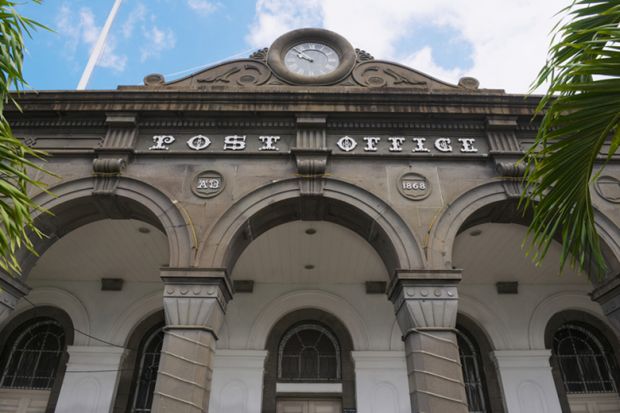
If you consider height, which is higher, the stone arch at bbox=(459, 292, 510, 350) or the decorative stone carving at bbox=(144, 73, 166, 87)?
the decorative stone carving at bbox=(144, 73, 166, 87)

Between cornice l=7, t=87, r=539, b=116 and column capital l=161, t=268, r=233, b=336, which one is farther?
cornice l=7, t=87, r=539, b=116

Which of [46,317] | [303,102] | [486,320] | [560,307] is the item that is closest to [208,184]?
[303,102]

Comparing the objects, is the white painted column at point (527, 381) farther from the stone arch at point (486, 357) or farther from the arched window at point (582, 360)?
the arched window at point (582, 360)

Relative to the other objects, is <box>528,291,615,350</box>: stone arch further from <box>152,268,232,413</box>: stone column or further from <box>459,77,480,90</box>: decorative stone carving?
<box>152,268,232,413</box>: stone column

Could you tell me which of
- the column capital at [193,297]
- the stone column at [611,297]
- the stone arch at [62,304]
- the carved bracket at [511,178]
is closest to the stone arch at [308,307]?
the column capital at [193,297]

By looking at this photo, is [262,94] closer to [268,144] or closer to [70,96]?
[268,144]

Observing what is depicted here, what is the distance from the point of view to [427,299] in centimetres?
648

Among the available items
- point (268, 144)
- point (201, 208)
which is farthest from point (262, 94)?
point (201, 208)

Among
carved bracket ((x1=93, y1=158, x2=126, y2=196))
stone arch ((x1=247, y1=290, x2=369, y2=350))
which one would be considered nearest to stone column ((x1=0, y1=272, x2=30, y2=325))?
carved bracket ((x1=93, y1=158, x2=126, y2=196))

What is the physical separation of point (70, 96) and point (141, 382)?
6.46 metres

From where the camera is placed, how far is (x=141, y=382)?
1003 cm

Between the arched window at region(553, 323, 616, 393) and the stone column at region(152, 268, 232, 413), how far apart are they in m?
8.33

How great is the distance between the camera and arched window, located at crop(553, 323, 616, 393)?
9.91m

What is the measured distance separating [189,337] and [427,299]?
354 centimetres
